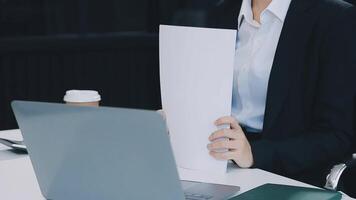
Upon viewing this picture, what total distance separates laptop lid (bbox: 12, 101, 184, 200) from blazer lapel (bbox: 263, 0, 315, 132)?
0.76m

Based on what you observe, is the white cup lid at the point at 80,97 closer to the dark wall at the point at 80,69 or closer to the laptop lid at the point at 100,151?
the laptop lid at the point at 100,151

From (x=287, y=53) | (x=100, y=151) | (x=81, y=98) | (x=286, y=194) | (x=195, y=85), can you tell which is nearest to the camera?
(x=100, y=151)

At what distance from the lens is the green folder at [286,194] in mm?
1325

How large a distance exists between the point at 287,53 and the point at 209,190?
59 cm

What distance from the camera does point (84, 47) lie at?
4.82 m

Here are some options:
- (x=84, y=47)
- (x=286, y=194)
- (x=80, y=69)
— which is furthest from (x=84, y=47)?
(x=286, y=194)

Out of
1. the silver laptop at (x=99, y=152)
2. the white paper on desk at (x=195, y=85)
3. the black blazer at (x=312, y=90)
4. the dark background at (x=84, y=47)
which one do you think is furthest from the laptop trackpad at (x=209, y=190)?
the dark background at (x=84, y=47)

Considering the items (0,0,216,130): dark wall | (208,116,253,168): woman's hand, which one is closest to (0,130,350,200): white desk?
(208,116,253,168): woman's hand

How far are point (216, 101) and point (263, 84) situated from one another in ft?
1.60

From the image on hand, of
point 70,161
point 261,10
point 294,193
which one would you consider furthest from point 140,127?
point 261,10

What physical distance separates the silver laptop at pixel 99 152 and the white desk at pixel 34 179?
0.45 feet

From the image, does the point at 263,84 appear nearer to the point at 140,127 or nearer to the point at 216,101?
the point at 216,101

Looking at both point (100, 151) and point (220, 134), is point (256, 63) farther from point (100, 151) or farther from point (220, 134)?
point (100, 151)

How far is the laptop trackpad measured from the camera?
4.54 feet
